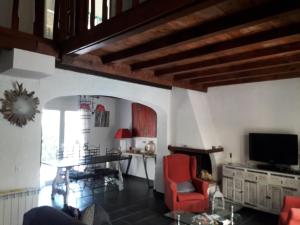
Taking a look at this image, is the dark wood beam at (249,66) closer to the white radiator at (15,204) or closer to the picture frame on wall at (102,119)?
the white radiator at (15,204)

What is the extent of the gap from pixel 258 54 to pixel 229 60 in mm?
375

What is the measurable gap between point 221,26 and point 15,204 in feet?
10.0

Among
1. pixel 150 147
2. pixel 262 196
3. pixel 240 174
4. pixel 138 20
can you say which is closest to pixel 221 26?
pixel 138 20

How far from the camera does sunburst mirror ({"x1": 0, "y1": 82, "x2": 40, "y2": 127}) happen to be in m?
2.95

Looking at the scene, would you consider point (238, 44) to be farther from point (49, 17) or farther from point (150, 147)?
point (150, 147)

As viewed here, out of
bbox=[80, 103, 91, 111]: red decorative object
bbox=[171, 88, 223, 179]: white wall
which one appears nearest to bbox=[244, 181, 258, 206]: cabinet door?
bbox=[171, 88, 223, 179]: white wall

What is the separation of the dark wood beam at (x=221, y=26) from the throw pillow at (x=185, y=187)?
8.26 feet

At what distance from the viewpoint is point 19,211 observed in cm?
302

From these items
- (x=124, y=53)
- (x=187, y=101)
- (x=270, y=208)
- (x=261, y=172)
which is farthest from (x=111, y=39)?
(x=270, y=208)

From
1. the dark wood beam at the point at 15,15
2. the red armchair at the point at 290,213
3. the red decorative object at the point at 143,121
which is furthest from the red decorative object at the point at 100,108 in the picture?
the red armchair at the point at 290,213

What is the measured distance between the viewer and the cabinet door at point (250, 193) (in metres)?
4.41

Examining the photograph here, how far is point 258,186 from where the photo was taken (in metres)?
4.35

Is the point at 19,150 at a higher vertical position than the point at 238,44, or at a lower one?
lower

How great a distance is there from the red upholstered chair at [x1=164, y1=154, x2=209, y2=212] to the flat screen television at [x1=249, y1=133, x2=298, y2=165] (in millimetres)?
1193
